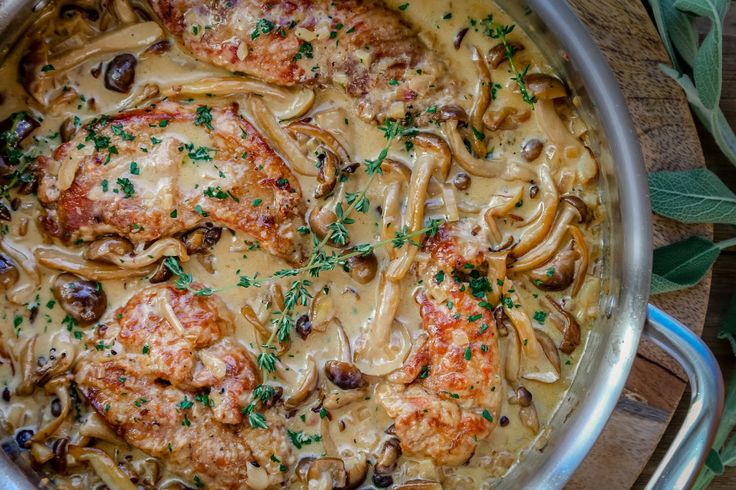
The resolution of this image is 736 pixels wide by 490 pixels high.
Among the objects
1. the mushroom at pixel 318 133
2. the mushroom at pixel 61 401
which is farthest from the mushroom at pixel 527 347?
the mushroom at pixel 61 401

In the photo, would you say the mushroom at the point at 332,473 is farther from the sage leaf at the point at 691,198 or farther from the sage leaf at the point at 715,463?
the sage leaf at the point at 691,198

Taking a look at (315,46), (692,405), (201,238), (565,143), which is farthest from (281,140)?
(692,405)

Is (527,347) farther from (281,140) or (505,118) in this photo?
(281,140)

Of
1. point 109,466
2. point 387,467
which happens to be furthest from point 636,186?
point 109,466

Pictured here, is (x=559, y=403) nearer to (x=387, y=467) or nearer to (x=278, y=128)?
(x=387, y=467)

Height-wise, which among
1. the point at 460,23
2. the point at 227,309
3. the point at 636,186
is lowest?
the point at 227,309

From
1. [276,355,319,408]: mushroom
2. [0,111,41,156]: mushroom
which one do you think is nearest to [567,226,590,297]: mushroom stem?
[276,355,319,408]: mushroom
